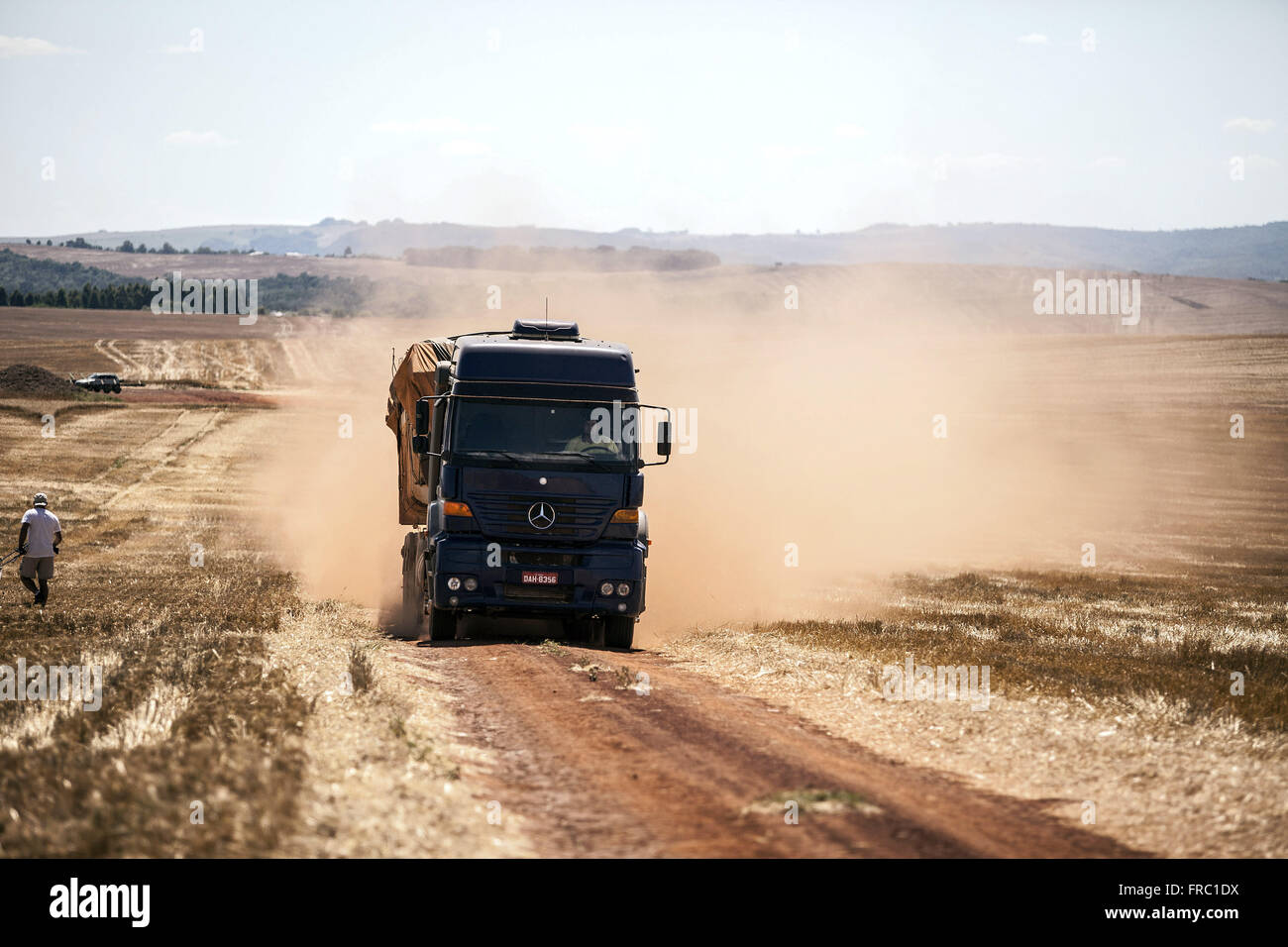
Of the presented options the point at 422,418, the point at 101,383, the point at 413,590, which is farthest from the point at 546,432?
the point at 101,383

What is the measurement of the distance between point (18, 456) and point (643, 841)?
4434 centimetres

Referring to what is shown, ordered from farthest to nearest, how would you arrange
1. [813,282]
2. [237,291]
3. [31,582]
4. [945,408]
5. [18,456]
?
[237,291], [813,282], [945,408], [18,456], [31,582]

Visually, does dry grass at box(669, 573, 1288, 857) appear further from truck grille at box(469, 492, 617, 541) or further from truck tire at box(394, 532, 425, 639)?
truck tire at box(394, 532, 425, 639)

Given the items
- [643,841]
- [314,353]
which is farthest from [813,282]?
[643,841]

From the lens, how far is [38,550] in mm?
19328

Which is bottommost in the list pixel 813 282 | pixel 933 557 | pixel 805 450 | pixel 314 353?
pixel 933 557

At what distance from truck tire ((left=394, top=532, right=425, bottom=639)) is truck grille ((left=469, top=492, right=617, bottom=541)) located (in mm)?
2342

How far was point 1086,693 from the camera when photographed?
12.4 meters

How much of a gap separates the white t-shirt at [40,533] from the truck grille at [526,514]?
26.6 ft

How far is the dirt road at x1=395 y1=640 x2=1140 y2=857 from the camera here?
748 cm

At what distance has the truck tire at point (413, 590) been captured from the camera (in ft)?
58.4

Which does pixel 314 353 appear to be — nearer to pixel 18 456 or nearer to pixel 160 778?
pixel 18 456

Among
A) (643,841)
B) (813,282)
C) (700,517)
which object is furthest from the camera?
(813,282)

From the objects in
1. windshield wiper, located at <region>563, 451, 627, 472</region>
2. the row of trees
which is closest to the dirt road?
windshield wiper, located at <region>563, 451, 627, 472</region>
